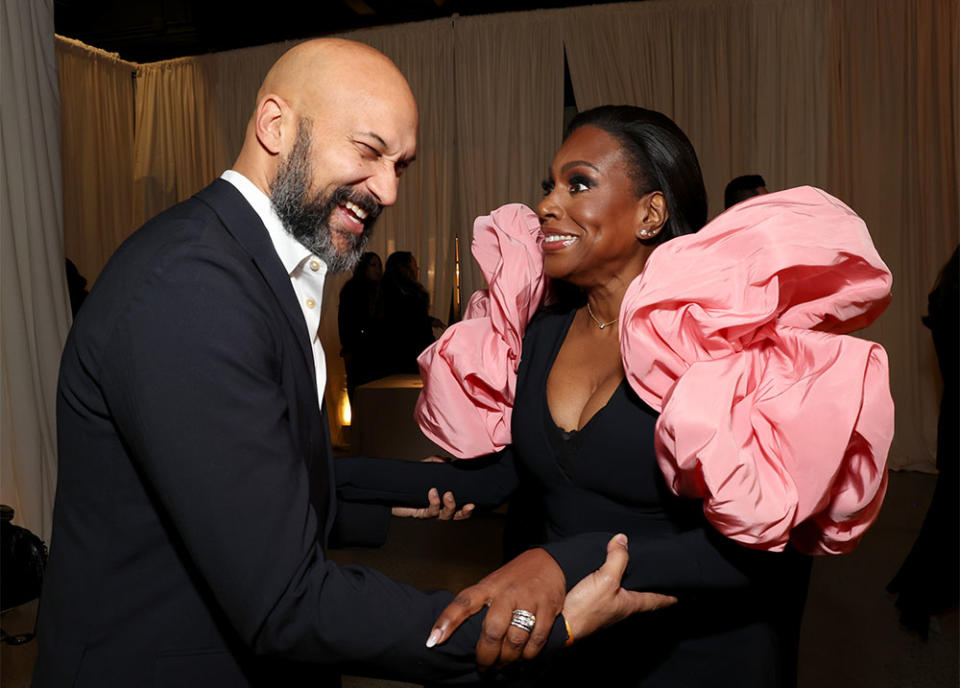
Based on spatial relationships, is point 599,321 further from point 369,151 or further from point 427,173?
point 427,173

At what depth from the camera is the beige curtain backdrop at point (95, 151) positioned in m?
8.06

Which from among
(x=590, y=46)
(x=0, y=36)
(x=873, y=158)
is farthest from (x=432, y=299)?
(x=0, y=36)

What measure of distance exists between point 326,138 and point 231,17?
26.0 ft

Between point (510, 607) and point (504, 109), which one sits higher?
point (504, 109)

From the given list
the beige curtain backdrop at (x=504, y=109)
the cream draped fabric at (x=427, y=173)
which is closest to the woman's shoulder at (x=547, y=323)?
the beige curtain backdrop at (x=504, y=109)

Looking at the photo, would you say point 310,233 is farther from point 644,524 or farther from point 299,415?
point 644,524

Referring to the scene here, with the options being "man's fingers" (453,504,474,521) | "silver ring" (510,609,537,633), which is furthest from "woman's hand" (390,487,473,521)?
"silver ring" (510,609,537,633)

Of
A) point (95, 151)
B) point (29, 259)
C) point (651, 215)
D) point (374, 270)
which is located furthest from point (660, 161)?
point (95, 151)

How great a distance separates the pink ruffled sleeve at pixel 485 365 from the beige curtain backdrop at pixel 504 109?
574 cm

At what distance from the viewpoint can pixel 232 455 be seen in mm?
945

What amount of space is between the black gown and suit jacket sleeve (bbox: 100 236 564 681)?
0.43 meters

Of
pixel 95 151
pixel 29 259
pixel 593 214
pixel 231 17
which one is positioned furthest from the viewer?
pixel 95 151

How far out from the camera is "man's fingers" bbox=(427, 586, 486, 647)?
3.49 feet

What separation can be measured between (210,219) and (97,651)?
2.09 feet
